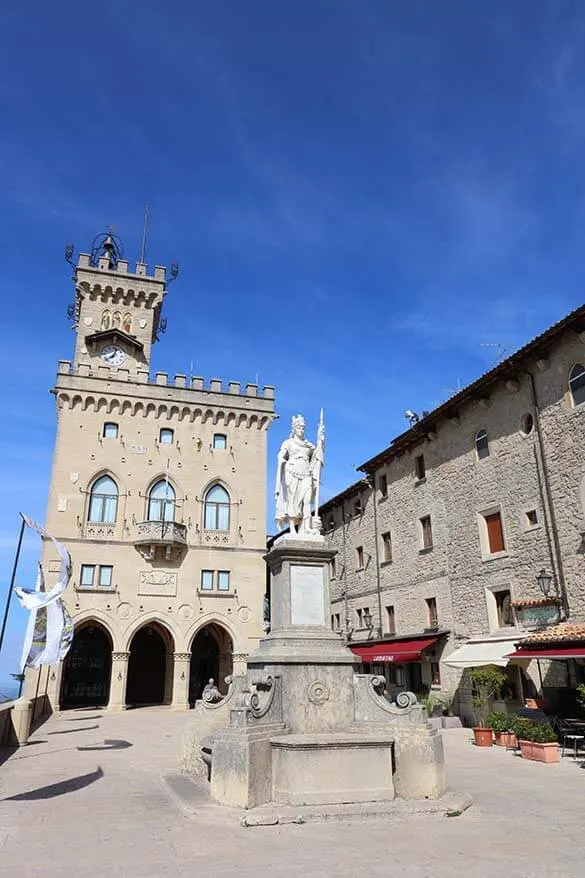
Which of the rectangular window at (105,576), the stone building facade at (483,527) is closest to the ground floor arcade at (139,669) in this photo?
the rectangular window at (105,576)

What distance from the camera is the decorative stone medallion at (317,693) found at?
359 inches

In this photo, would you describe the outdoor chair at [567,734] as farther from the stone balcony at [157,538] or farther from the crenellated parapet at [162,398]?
the crenellated parapet at [162,398]

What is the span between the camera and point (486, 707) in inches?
759

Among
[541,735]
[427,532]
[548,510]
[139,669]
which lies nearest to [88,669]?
[139,669]

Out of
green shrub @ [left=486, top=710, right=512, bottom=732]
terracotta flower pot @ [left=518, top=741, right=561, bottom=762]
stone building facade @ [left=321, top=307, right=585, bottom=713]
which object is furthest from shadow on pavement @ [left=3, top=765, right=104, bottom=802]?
stone building facade @ [left=321, top=307, right=585, bottom=713]

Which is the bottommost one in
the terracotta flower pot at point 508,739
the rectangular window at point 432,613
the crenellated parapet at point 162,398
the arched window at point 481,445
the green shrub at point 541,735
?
the terracotta flower pot at point 508,739

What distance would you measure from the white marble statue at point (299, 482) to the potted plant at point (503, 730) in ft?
30.4

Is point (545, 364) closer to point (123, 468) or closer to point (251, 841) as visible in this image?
point (251, 841)

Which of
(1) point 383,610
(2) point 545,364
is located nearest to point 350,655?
(2) point 545,364

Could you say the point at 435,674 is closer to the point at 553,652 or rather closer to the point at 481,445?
the point at 481,445

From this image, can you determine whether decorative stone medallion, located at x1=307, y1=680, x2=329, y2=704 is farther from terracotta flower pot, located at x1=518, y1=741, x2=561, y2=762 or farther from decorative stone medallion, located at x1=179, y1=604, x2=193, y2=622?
decorative stone medallion, located at x1=179, y1=604, x2=193, y2=622

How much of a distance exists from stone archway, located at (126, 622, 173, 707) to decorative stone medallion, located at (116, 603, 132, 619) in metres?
4.08

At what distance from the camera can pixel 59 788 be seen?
1030 cm

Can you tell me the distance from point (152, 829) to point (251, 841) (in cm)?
137
